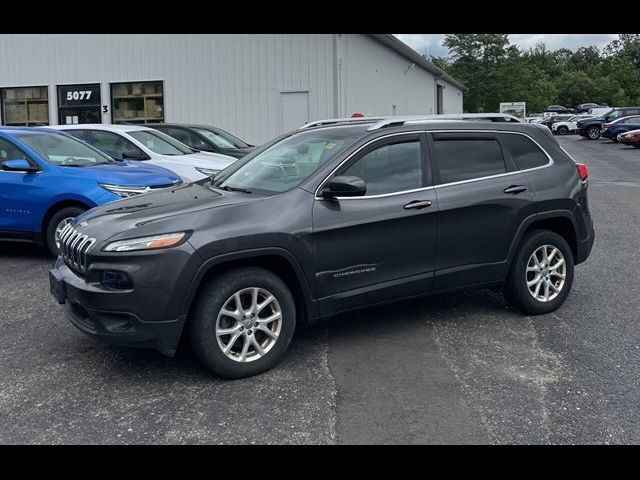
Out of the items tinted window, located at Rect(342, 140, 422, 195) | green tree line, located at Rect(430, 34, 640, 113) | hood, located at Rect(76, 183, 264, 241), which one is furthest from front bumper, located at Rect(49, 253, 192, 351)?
green tree line, located at Rect(430, 34, 640, 113)

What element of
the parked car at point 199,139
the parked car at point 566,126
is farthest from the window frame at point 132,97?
the parked car at point 566,126

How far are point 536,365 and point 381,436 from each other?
5.15ft

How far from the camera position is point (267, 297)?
4645 millimetres

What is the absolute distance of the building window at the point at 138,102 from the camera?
23.7 m

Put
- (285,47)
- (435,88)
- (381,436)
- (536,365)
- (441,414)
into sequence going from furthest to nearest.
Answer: (435,88) < (285,47) < (536,365) < (441,414) < (381,436)

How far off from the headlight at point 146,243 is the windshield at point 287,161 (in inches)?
36.3

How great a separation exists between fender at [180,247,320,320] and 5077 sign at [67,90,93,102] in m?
21.7

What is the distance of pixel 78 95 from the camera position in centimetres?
2441

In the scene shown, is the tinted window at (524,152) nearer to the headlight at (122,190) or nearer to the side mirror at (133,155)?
the headlight at (122,190)

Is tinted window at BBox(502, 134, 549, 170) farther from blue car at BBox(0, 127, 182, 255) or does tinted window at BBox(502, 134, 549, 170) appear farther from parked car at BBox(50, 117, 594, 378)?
blue car at BBox(0, 127, 182, 255)

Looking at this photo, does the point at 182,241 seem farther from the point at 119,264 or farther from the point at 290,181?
the point at 290,181

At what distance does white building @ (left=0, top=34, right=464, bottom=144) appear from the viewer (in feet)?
70.6
